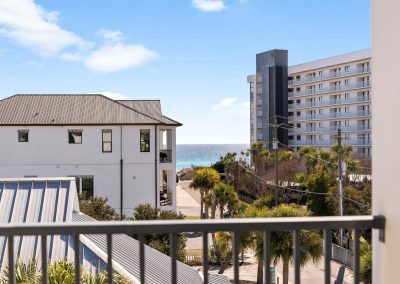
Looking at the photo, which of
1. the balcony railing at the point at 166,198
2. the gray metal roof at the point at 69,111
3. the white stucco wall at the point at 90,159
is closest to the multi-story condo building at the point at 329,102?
the balcony railing at the point at 166,198

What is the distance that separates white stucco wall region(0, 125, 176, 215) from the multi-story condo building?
31924 millimetres

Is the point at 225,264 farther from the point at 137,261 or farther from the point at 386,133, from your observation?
the point at 386,133

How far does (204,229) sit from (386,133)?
0.91m

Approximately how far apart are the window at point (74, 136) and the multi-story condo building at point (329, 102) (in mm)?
32823

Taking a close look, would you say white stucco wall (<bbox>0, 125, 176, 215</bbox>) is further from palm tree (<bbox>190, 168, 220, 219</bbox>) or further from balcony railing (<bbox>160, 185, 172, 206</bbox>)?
palm tree (<bbox>190, 168, 220, 219</bbox>)

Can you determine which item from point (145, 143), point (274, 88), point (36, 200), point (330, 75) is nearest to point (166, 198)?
point (145, 143)

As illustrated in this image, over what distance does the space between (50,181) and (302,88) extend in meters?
54.5

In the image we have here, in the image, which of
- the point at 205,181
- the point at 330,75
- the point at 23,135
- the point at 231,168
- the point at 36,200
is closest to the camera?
the point at 36,200

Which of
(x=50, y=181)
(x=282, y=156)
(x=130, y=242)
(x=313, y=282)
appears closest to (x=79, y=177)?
(x=313, y=282)

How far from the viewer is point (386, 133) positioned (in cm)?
228

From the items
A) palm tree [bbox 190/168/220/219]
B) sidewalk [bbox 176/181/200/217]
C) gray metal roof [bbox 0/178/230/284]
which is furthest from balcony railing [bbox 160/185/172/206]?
gray metal roof [bbox 0/178/230/284]

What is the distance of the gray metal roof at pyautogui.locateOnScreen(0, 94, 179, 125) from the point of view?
73.8 feet

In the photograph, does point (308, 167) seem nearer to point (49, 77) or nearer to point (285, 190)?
point (285, 190)

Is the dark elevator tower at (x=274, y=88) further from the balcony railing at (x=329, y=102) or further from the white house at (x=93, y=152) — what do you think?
the white house at (x=93, y=152)
